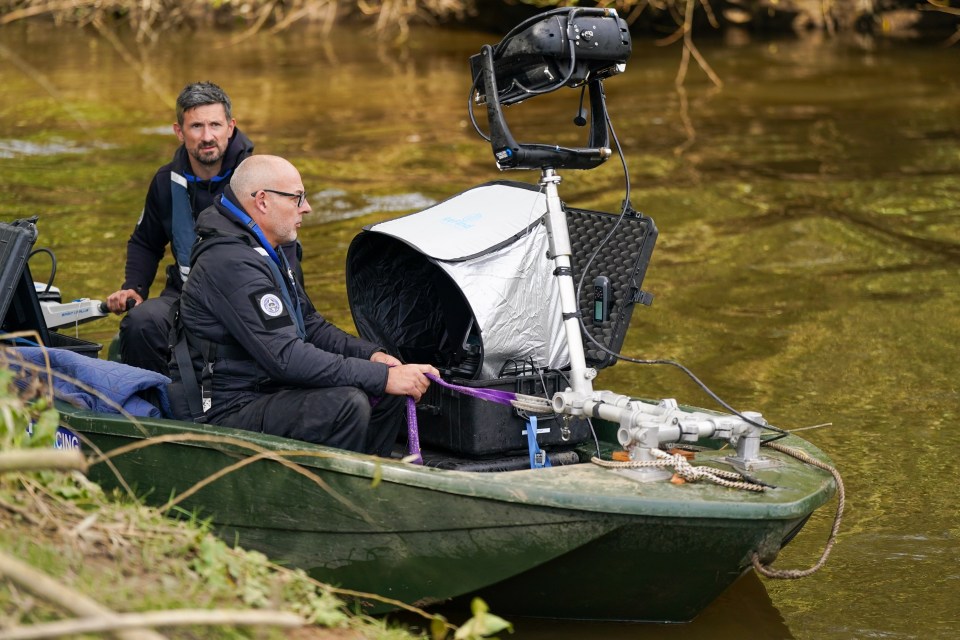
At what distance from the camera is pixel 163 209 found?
623 cm

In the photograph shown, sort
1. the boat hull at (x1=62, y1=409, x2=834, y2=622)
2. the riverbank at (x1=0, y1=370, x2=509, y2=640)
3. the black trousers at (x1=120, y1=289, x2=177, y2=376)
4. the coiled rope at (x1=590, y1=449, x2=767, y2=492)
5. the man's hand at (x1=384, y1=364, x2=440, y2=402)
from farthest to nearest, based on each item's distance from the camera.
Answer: the black trousers at (x1=120, y1=289, x2=177, y2=376) → the man's hand at (x1=384, y1=364, x2=440, y2=402) → the coiled rope at (x1=590, y1=449, x2=767, y2=492) → the boat hull at (x1=62, y1=409, x2=834, y2=622) → the riverbank at (x1=0, y1=370, x2=509, y2=640)

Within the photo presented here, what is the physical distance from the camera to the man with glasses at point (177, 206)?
5691 millimetres

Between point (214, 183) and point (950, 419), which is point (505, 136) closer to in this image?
point (214, 183)

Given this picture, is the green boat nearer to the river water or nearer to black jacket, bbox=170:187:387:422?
black jacket, bbox=170:187:387:422

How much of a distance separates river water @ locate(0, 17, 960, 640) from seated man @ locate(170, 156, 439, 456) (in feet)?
2.36

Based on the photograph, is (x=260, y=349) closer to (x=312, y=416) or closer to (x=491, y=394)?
(x=312, y=416)

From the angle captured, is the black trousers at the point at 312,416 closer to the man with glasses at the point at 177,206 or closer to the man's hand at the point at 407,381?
the man's hand at the point at 407,381

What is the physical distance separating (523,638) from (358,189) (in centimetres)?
785

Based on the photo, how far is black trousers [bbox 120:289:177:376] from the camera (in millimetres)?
5668

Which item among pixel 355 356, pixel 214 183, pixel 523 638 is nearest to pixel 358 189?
pixel 214 183

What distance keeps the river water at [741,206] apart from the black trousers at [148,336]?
3.57 feet

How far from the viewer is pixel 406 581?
4.43 meters

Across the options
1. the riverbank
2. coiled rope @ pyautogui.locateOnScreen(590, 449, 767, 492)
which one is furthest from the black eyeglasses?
coiled rope @ pyautogui.locateOnScreen(590, 449, 767, 492)

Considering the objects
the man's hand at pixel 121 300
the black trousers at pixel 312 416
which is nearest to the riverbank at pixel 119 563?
the black trousers at pixel 312 416
